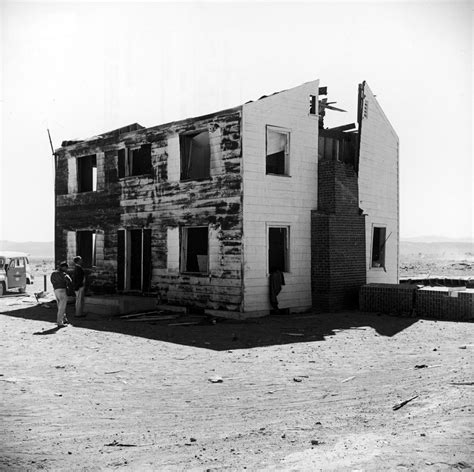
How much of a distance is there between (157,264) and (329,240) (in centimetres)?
590

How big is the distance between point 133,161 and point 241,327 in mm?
8865

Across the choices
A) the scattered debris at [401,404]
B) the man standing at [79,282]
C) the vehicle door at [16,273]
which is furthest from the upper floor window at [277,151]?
the vehicle door at [16,273]

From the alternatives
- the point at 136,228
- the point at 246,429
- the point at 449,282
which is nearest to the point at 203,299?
the point at 136,228

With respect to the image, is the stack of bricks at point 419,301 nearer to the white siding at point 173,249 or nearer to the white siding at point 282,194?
the white siding at point 282,194

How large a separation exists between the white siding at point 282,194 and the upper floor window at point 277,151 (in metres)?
0.16

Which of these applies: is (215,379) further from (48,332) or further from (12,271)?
(12,271)

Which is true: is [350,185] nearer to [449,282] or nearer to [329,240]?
[329,240]

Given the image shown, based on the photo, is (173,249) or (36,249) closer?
(173,249)

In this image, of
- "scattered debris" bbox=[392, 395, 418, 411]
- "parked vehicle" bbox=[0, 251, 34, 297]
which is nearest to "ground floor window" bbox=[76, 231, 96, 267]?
"parked vehicle" bbox=[0, 251, 34, 297]

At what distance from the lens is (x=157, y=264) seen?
19.0 m

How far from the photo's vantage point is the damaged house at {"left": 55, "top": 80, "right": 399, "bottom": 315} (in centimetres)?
1641

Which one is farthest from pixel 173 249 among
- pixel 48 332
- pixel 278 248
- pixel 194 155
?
pixel 48 332

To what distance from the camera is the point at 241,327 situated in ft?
48.0

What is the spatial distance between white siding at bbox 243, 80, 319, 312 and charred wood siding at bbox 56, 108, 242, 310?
1.09 feet
